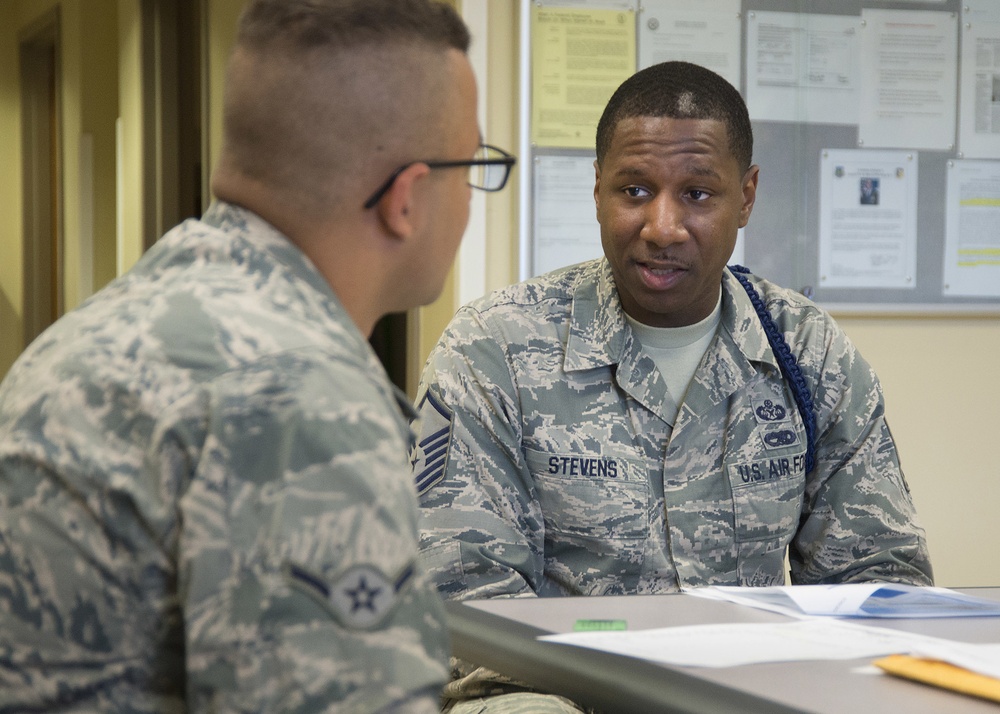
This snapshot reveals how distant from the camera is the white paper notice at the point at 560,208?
264 cm

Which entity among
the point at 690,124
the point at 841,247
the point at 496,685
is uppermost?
the point at 690,124

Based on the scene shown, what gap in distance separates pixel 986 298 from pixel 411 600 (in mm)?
2482

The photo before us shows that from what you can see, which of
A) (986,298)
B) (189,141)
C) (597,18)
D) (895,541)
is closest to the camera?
Answer: (895,541)

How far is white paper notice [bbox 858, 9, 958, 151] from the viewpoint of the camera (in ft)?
9.14

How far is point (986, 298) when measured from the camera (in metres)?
2.84

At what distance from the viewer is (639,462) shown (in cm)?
168

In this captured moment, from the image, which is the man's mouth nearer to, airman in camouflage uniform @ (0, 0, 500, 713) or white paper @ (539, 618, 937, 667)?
white paper @ (539, 618, 937, 667)

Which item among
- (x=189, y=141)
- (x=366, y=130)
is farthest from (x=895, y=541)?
(x=189, y=141)

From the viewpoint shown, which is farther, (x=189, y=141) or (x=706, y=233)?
(x=189, y=141)

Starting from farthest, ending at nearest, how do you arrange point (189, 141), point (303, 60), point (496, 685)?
point (189, 141) < point (496, 685) < point (303, 60)

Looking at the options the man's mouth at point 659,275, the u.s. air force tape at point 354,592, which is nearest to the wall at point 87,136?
the man's mouth at point 659,275

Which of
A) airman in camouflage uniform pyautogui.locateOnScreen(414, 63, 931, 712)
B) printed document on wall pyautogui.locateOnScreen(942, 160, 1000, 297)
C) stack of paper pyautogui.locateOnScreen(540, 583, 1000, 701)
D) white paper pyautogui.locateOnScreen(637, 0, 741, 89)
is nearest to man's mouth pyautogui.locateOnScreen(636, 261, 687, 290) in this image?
airman in camouflage uniform pyautogui.locateOnScreen(414, 63, 931, 712)

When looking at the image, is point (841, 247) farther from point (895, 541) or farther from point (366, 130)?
point (366, 130)

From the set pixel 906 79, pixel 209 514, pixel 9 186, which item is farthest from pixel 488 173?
pixel 9 186
